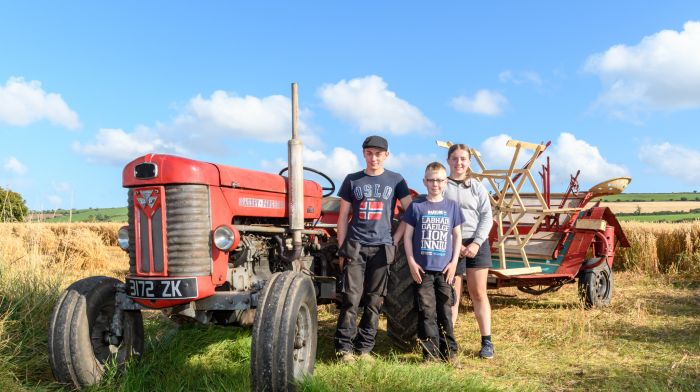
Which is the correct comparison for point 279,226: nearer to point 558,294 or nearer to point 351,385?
point 351,385

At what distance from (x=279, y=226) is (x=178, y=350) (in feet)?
4.23

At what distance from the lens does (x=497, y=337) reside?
5.79 m

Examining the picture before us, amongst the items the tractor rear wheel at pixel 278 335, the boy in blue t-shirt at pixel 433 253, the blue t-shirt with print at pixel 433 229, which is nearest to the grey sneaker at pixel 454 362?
the boy in blue t-shirt at pixel 433 253

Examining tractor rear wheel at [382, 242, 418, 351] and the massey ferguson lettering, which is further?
tractor rear wheel at [382, 242, 418, 351]

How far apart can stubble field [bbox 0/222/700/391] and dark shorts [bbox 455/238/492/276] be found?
78 cm

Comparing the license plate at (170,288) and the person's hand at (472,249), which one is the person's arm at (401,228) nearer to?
the person's hand at (472,249)

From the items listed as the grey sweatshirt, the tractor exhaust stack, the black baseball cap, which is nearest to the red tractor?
the tractor exhaust stack

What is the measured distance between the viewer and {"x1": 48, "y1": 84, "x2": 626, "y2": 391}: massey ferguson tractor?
11.6 feet

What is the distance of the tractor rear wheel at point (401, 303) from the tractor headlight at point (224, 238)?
148cm

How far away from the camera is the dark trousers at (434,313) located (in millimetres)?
4387

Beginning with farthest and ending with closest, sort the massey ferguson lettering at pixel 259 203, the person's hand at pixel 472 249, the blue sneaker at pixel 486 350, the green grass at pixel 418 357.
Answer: the blue sneaker at pixel 486 350, the person's hand at pixel 472 249, the massey ferguson lettering at pixel 259 203, the green grass at pixel 418 357

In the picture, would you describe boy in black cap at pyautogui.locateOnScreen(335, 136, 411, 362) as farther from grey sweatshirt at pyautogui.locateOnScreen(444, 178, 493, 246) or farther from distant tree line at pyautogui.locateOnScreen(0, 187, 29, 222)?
distant tree line at pyautogui.locateOnScreen(0, 187, 29, 222)

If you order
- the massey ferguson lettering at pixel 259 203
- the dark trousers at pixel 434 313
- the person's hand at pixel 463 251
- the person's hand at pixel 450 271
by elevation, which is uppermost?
the massey ferguson lettering at pixel 259 203

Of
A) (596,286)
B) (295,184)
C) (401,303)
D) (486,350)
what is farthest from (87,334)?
(596,286)
